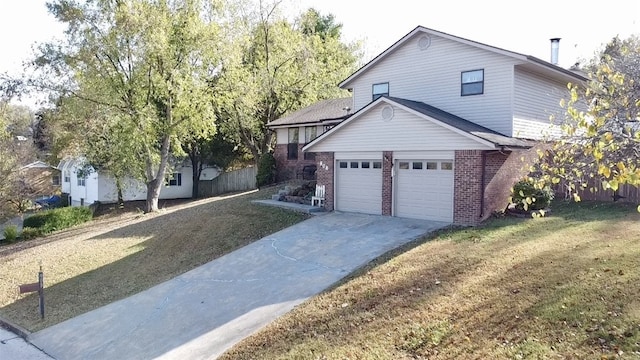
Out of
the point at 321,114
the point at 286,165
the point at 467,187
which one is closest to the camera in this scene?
the point at 467,187

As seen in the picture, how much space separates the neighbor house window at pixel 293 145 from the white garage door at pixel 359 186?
9881 millimetres

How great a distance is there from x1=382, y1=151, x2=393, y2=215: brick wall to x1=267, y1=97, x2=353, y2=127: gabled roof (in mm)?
8040

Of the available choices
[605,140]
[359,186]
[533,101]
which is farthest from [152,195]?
[605,140]

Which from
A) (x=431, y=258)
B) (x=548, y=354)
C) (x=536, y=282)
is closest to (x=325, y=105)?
(x=431, y=258)

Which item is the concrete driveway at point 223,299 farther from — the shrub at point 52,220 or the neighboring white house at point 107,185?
the neighboring white house at point 107,185

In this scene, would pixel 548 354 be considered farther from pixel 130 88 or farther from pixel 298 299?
pixel 130 88

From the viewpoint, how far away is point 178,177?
3656 centimetres

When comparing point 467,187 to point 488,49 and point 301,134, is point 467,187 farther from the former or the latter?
point 301,134

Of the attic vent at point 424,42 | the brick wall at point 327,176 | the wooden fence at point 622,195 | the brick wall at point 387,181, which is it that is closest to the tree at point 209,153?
the brick wall at point 327,176

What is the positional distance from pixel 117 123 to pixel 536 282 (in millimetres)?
21146

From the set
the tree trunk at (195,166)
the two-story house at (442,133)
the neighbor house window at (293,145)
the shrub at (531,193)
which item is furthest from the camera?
the tree trunk at (195,166)

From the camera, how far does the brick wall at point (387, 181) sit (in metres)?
16.3

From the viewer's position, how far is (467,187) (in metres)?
14.3

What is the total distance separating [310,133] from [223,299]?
16693 mm
